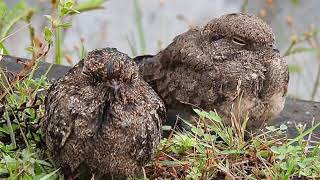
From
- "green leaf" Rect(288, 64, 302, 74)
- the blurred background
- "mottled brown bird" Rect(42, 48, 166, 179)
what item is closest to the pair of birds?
"mottled brown bird" Rect(42, 48, 166, 179)

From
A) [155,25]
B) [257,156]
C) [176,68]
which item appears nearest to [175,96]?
[176,68]

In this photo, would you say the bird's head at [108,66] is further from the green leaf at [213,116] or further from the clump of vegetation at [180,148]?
the green leaf at [213,116]

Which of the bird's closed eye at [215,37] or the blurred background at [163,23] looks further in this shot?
the blurred background at [163,23]

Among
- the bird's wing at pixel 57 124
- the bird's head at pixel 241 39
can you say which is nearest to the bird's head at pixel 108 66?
the bird's wing at pixel 57 124

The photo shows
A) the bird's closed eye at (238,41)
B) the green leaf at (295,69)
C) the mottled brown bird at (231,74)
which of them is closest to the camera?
the mottled brown bird at (231,74)

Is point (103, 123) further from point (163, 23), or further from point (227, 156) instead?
point (163, 23)

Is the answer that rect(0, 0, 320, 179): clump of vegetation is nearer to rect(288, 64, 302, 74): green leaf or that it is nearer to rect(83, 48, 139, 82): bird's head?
rect(83, 48, 139, 82): bird's head

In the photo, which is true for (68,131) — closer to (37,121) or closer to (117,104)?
(117,104)
